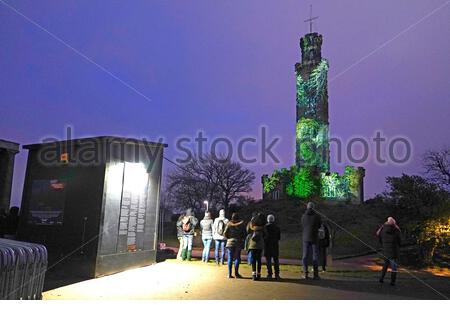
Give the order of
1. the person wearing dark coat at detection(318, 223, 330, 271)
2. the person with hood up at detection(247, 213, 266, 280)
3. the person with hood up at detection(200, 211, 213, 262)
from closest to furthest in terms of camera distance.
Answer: the person with hood up at detection(247, 213, 266, 280) < the person wearing dark coat at detection(318, 223, 330, 271) < the person with hood up at detection(200, 211, 213, 262)

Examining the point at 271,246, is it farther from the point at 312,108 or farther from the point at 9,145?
the point at 312,108

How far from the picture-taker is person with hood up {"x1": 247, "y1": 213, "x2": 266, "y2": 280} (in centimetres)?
731

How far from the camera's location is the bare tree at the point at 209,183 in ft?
137

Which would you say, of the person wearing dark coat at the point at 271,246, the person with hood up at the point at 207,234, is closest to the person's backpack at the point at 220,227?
the person with hood up at the point at 207,234

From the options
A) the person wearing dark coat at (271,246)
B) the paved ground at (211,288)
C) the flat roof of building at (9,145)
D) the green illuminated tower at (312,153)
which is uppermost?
the green illuminated tower at (312,153)

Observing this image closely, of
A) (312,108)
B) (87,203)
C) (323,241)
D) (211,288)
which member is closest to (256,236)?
(211,288)

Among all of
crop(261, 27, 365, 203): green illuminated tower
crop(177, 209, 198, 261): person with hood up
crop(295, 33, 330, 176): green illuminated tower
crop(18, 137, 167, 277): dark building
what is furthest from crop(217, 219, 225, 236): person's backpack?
crop(295, 33, 330, 176): green illuminated tower

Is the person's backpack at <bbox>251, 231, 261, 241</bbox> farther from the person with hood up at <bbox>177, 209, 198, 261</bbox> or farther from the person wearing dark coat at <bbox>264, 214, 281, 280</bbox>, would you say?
the person with hood up at <bbox>177, 209, 198, 261</bbox>

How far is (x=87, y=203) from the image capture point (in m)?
7.92

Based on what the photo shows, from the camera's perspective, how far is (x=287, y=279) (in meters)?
7.53

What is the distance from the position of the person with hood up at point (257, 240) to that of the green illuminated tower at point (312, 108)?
45213mm

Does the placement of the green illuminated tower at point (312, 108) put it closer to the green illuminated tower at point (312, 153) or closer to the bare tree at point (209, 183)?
the green illuminated tower at point (312, 153)

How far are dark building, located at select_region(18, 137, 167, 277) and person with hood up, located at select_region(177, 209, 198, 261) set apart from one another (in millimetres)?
1712
